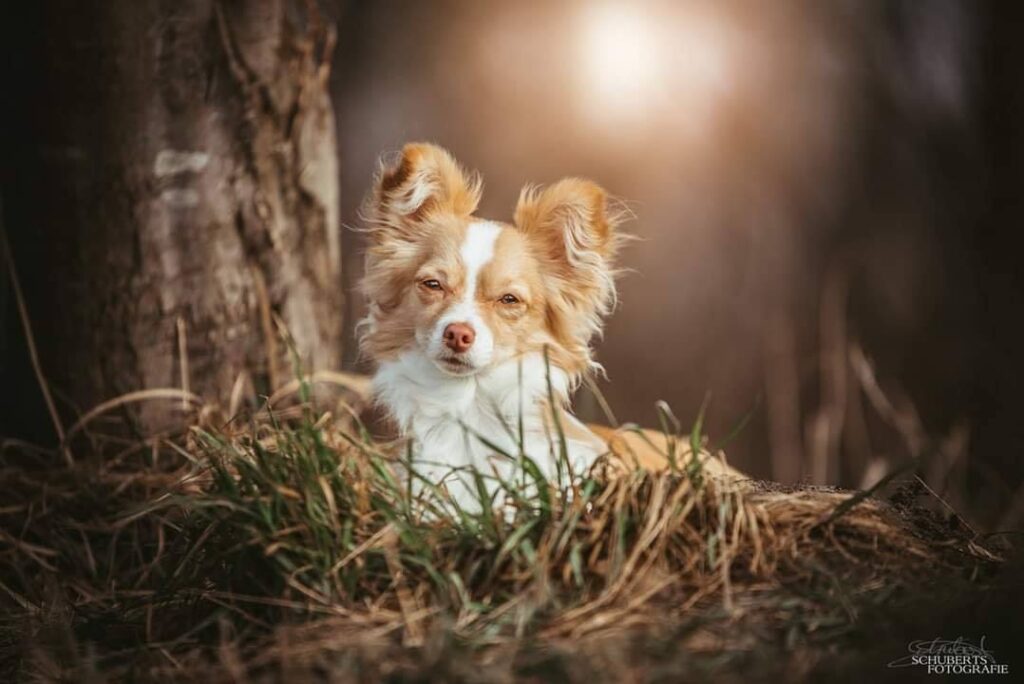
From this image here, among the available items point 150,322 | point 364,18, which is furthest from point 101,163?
point 364,18

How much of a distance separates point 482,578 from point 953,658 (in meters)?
0.74

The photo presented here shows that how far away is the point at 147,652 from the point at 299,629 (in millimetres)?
314

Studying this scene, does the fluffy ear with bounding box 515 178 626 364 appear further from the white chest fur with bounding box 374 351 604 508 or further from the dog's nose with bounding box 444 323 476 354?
the dog's nose with bounding box 444 323 476 354

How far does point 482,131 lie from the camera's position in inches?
106

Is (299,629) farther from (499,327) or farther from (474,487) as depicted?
(499,327)

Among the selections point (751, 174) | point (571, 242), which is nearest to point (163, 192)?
point (571, 242)

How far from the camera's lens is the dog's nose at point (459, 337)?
2021 millimetres

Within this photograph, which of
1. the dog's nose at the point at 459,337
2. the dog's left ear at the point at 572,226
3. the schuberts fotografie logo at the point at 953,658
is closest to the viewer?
the schuberts fotografie logo at the point at 953,658

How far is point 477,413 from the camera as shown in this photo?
2133mm

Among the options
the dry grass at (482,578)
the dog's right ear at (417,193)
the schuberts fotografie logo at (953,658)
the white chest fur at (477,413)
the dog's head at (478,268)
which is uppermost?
the dog's right ear at (417,193)

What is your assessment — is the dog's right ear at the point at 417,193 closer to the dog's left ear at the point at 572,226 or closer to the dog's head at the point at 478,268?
the dog's head at the point at 478,268

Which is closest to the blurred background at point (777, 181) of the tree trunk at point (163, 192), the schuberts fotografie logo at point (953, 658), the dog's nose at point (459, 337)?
the tree trunk at point (163, 192)

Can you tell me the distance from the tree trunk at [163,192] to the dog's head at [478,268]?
590 millimetres

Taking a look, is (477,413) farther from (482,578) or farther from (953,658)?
(953,658)
